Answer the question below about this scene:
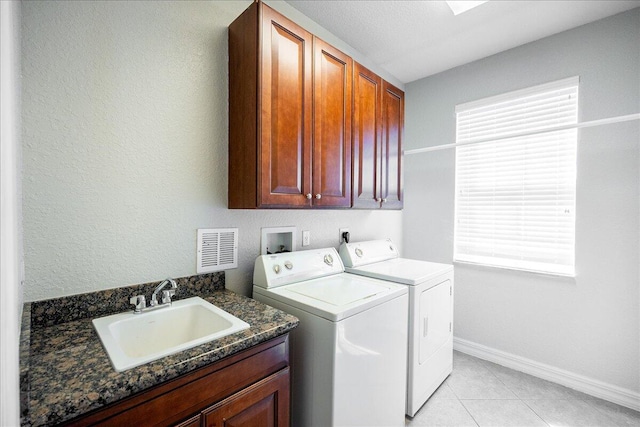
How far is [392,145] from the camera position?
93.4 inches

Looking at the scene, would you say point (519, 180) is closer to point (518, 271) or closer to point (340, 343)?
point (518, 271)

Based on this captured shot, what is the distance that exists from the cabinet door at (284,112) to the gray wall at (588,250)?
1935 mm

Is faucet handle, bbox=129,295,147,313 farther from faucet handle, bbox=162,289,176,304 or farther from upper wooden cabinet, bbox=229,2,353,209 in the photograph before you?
upper wooden cabinet, bbox=229,2,353,209

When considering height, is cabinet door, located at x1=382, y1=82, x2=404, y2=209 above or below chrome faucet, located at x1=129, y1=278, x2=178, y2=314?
above

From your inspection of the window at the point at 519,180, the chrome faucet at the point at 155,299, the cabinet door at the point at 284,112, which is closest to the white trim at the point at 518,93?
the window at the point at 519,180

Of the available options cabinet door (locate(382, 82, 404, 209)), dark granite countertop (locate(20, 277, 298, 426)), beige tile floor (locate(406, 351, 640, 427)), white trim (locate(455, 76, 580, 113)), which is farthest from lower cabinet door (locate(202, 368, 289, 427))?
white trim (locate(455, 76, 580, 113))

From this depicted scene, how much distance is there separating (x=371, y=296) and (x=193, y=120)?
132cm

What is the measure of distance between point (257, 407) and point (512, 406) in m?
1.92

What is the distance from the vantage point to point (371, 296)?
1.48 metres

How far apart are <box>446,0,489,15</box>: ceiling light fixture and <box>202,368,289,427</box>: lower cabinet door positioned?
2451 mm

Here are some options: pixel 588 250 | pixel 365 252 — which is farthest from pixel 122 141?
pixel 588 250

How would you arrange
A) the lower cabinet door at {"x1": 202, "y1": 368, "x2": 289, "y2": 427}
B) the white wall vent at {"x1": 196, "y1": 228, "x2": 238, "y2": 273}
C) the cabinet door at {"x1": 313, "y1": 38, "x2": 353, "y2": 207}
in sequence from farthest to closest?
1. the cabinet door at {"x1": 313, "y1": 38, "x2": 353, "y2": 207}
2. the white wall vent at {"x1": 196, "y1": 228, "x2": 238, "y2": 273}
3. the lower cabinet door at {"x1": 202, "y1": 368, "x2": 289, "y2": 427}

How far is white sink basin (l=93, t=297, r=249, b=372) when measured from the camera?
1070 millimetres

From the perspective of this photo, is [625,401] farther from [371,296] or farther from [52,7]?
[52,7]
